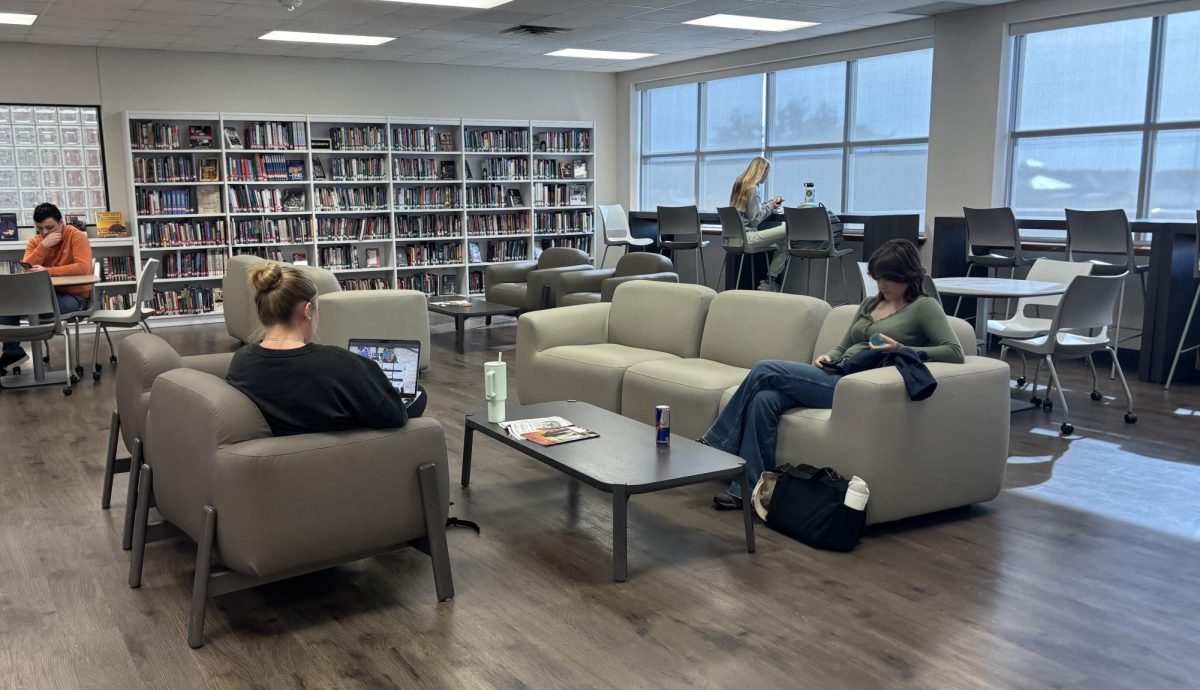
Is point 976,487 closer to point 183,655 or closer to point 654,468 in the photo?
point 654,468

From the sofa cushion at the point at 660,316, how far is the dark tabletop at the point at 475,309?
249 centimetres

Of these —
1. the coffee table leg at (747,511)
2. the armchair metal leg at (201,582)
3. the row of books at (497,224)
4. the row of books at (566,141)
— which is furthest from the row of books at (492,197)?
the armchair metal leg at (201,582)

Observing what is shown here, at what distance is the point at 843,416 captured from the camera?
3459 millimetres

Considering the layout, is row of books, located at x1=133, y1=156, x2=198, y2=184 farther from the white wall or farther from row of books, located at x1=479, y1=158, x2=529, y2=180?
row of books, located at x1=479, y1=158, x2=529, y2=180

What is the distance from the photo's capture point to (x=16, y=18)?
7.49 m

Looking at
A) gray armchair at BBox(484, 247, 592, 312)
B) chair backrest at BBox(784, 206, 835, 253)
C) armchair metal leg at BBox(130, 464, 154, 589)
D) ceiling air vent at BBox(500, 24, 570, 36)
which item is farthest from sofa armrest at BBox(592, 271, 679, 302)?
Result: armchair metal leg at BBox(130, 464, 154, 589)

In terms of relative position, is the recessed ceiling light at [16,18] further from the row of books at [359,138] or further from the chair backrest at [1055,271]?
the chair backrest at [1055,271]

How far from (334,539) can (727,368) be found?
7.41ft

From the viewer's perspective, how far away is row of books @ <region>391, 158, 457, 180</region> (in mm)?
10539

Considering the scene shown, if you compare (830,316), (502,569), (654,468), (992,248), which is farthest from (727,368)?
(992,248)

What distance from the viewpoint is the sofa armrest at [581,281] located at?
8.12 m

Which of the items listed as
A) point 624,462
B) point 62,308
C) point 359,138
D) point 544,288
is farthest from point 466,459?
point 359,138

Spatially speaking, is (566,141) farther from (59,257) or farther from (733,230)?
(59,257)

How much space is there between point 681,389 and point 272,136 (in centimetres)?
700
